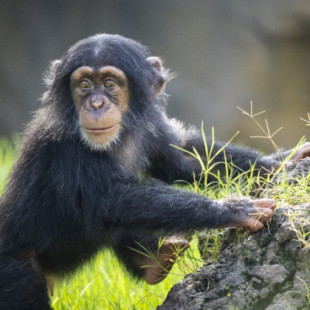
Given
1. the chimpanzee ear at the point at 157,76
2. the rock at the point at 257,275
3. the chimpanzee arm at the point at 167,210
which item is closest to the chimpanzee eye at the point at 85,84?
the chimpanzee ear at the point at 157,76

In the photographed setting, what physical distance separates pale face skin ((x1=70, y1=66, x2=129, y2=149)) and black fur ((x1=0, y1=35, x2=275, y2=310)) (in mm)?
74

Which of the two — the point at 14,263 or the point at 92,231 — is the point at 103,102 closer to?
the point at 92,231

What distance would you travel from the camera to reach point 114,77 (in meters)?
5.09

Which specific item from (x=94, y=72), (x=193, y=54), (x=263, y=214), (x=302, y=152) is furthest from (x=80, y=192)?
(x=193, y=54)

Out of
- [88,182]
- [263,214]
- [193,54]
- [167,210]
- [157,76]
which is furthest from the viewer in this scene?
[193,54]

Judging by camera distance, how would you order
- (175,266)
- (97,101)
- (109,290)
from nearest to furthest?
1. (97,101)
2. (175,266)
3. (109,290)

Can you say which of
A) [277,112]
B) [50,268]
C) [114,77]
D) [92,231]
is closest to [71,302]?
[50,268]

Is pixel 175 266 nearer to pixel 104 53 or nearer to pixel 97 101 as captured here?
pixel 97 101

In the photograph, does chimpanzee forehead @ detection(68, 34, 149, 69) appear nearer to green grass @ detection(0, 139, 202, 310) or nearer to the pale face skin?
the pale face skin

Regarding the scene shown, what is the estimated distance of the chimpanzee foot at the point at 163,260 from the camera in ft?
16.0

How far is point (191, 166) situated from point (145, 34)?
6.81 meters

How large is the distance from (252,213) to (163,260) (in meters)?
1.17

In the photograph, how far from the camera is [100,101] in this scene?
194 inches

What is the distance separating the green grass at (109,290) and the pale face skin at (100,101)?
1069mm
